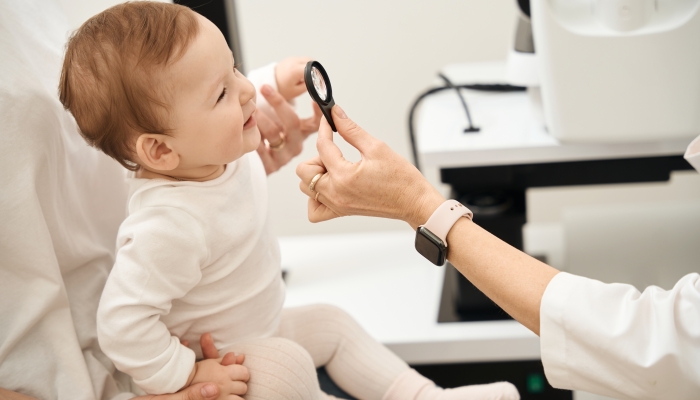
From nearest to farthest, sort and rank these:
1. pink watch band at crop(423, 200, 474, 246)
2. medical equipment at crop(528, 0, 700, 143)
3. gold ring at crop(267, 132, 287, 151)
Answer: pink watch band at crop(423, 200, 474, 246) < medical equipment at crop(528, 0, 700, 143) < gold ring at crop(267, 132, 287, 151)

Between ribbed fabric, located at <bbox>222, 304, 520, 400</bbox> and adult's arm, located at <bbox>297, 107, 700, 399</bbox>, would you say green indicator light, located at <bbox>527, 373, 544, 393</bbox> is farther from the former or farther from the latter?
adult's arm, located at <bbox>297, 107, 700, 399</bbox>

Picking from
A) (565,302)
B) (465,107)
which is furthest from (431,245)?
(465,107)

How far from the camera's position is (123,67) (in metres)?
0.73

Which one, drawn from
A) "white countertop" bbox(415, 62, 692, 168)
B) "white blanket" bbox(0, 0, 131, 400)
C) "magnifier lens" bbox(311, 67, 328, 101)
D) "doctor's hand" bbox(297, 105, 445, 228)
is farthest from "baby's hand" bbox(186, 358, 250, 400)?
"white countertop" bbox(415, 62, 692, 168)

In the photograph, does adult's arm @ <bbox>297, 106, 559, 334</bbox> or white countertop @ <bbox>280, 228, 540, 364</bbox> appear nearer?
adult's arm @ <bbox>297, 106, 559, 334</bbox>

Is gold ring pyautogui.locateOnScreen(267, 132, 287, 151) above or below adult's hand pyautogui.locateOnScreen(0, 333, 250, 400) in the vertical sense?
Answer: above

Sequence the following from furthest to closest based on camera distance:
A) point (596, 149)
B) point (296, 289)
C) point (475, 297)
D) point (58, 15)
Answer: point (296, 289) < point (475, 297) < point (596, 149) < point (58, 15)

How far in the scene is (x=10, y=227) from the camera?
79 cm

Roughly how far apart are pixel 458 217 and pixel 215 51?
335 mm

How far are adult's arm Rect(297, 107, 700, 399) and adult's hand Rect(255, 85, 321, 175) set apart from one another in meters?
0.21

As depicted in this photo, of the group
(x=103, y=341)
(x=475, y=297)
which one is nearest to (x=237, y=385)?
(x=103, y=341)

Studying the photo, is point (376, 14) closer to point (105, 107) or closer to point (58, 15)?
point (58, 15)

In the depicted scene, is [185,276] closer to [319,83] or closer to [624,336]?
[319,83]

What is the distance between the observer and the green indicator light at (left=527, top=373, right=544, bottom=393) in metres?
1.18
